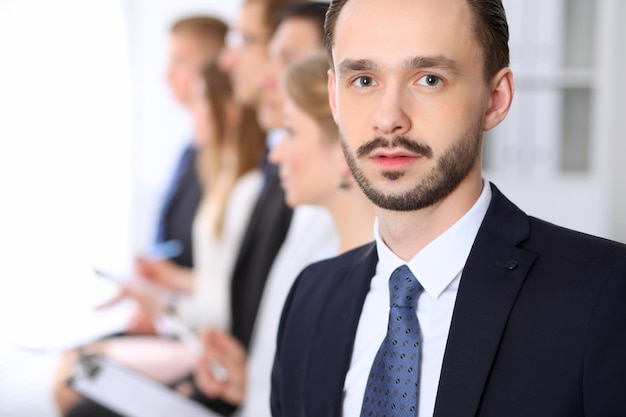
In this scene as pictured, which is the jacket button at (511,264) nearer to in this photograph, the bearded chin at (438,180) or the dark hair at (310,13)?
the bearded chin at (438,180)

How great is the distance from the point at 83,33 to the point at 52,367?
155 cm

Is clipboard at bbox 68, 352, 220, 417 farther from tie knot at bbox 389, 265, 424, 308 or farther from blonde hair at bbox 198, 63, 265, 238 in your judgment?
tie knot at bbox 389, 265, 424, 308

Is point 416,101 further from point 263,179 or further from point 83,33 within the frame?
point 83,33

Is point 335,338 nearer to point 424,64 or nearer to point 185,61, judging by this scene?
point 424,64

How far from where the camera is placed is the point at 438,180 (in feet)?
3.52

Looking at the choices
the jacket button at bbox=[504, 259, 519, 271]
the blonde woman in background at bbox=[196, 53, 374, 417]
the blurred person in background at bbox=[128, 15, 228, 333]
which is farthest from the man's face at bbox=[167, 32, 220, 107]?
the jacket button at bbox=[504, 259, 519, 271]

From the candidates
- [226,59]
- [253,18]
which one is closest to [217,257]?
[226,59]

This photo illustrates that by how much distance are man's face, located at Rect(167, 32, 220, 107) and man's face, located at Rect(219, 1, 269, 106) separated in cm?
19

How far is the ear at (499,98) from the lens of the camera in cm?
112

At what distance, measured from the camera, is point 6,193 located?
11.3 feet

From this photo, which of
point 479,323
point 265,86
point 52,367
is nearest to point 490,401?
point 479,323

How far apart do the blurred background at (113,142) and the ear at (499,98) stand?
208 cm

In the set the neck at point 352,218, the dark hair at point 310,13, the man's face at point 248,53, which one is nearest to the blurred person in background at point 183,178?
the man's face at point 248,53

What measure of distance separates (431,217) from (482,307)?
151 millimetres
